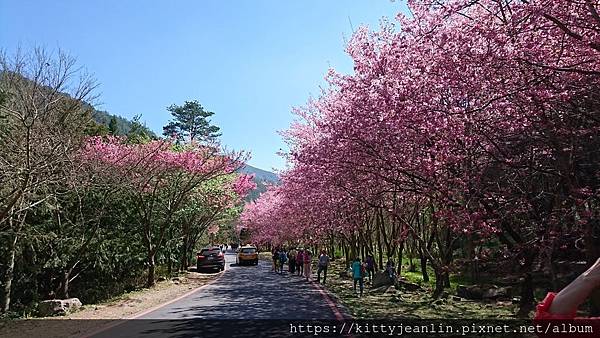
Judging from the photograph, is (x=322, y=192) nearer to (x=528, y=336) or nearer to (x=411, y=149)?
(x=411, y=149)

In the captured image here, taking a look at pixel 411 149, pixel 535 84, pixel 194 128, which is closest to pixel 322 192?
pixel 411 149

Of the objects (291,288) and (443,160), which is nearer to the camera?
(443,160)

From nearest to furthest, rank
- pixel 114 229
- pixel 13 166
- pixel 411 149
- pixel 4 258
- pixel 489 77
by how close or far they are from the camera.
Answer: pixel 489 77 → pixel 13 166 → pixel 411 149 → pixel 4 258 → pixel 114 229

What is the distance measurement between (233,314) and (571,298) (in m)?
11.6

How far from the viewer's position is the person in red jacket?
2074 mm

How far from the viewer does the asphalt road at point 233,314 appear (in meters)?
10.2

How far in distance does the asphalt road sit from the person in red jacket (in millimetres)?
8114

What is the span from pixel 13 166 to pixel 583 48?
406 inches

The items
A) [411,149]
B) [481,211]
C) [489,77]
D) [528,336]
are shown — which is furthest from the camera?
[411,149]

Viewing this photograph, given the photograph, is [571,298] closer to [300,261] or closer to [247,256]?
[300,261]

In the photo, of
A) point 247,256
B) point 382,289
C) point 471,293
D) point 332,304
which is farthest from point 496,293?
point 247,256

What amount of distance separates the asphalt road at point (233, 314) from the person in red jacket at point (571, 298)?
8.11 meters

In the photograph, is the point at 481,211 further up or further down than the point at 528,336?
further up

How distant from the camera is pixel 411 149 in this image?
12492 mm
